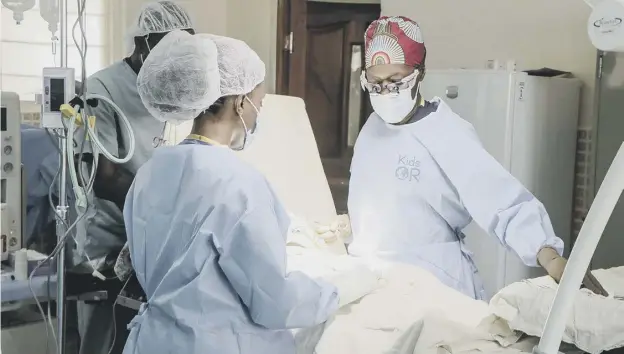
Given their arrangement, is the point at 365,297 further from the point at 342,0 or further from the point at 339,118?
the point at 342,0

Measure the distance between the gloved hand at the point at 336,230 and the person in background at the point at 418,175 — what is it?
0.10m

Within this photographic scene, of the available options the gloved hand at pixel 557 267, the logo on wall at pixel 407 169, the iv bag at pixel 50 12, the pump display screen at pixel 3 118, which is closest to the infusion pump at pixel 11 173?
the pump display screen at pixel 3 118

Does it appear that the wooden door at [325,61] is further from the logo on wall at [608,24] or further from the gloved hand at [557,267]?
the logo on wall at [608,24]

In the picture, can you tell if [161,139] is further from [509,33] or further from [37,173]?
[509,33]

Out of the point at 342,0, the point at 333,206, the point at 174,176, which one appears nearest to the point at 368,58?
the point at 333,206

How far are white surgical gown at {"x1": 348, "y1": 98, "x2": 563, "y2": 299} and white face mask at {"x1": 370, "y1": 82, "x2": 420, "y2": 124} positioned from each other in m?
0.03

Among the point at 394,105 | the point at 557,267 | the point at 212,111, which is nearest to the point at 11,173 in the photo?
the point at 212,111

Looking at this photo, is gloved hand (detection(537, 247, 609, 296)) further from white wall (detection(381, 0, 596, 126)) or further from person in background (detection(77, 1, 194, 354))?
person in background (detection(77, 1, 194, 354))

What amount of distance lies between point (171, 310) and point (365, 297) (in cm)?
45

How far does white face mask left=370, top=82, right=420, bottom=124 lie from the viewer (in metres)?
1.90

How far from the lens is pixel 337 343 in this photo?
1.52 meters

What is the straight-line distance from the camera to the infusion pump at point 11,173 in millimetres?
1973

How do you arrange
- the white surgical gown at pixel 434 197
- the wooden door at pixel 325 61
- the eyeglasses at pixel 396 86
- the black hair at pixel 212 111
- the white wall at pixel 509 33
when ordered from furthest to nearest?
→ 1. the wooden door at pixel 325 61
2. the white wall at pixel 509 33
3. the eyeglasses at pixel 396 86
4. the white surgical gown at pixel 434 197
5. the black hair at pixel 212 111

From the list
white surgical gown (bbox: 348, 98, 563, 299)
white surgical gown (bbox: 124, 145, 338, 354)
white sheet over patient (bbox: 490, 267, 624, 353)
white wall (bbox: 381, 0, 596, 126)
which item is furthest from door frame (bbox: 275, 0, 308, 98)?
white sheet over patient (bbox: 490, 267, 624, 353)
